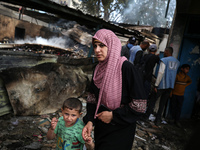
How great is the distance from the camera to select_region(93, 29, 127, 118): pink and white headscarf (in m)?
1.44

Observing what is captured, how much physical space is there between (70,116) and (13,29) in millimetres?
9610

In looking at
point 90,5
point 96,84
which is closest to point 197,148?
point 96,84

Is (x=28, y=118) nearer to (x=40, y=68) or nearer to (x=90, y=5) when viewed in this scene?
(x=40, y=68)

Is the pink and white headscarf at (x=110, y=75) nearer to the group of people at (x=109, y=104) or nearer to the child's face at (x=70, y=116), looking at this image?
the group of people at (x=109, y=104)

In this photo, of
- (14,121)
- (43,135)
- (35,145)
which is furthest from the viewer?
(14,121)

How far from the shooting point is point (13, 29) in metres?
9.25

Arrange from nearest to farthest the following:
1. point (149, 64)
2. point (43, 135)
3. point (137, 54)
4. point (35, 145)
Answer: point (35, 145)
point (43, 135)
point (149, 64)
point (137, 54)

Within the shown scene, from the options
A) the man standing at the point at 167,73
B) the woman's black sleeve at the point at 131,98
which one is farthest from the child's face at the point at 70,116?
the man standing at the point at 167,73

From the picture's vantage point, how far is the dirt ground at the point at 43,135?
294 centimetres

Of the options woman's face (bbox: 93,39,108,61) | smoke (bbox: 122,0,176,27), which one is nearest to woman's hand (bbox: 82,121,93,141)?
woman's face (bbox: 93,39,108,61)

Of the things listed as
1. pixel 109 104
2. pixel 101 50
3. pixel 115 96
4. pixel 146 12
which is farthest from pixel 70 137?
pixel 146 12

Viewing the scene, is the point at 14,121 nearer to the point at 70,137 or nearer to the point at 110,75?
the point at 70,137

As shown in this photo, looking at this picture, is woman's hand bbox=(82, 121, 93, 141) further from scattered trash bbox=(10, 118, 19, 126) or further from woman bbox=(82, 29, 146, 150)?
scattered trash bbox=(10, 118, 19, 126)

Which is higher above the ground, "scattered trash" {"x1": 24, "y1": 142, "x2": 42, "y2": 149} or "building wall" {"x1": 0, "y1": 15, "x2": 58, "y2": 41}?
"building wall" {"x1": 0, "y1": 15, "x2": 58, "y2": 41}
